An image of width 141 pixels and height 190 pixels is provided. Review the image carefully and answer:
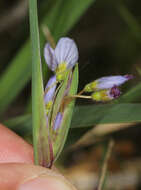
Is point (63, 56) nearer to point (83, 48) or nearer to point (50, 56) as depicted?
point (50, 56)

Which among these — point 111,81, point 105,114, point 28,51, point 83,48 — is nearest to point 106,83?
point 111,81

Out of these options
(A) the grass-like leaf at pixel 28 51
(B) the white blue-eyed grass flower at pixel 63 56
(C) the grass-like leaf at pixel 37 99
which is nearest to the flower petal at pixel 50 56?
(B) the white blue-eyed grass flower at pixel 63 56

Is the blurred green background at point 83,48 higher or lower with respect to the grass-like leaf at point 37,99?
lower

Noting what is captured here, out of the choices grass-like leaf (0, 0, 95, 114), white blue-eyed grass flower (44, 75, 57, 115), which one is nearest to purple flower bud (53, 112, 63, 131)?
white blue-eyed grass flower (44, 75, 57, 115)

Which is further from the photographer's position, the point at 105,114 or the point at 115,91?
the point at 105,114

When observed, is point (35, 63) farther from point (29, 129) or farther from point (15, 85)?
point (15, 85)

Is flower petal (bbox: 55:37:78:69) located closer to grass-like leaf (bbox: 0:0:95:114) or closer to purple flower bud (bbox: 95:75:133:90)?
purple flower bud (bbox: 95:75:133:90)

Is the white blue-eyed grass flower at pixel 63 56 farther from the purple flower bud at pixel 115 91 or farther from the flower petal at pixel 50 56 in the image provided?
the purple flower bud at pixel 115 91
